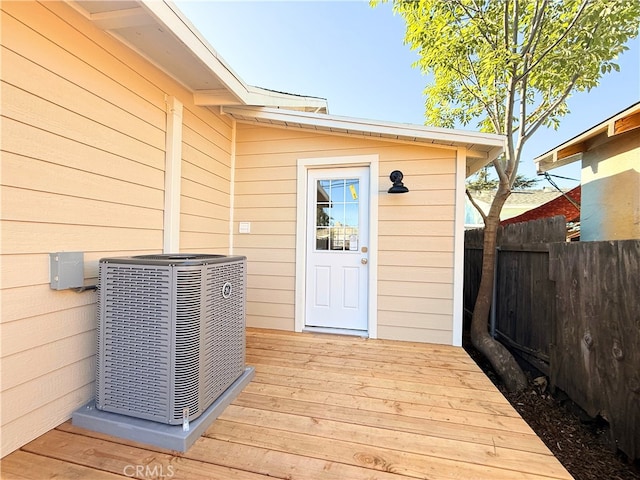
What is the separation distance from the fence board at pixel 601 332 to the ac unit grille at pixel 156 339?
103 inches

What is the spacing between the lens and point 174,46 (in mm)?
1965

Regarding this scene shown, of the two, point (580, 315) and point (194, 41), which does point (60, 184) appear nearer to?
point (194, 41)

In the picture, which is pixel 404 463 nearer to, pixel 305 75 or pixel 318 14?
pixel 318 14

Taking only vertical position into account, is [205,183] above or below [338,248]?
above

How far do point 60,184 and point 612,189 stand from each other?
5562 millimetres

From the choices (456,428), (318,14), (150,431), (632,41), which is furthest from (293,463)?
(318,14)

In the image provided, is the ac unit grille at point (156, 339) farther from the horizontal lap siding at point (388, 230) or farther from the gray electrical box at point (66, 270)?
the horizontal lap siding at point (388, 230)

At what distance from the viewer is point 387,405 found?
1.84m

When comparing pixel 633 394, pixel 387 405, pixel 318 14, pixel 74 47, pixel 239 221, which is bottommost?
pixel 387 405

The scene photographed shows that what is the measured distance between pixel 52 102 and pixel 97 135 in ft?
0.90

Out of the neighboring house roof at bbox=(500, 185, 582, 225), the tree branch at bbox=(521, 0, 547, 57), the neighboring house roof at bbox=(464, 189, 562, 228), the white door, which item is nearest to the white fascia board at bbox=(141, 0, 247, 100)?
the white door

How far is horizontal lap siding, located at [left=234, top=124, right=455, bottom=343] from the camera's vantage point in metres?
3.00

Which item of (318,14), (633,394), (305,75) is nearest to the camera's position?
(633,394)

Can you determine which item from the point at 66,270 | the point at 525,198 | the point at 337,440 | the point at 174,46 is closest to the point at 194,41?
the point at 174,46
